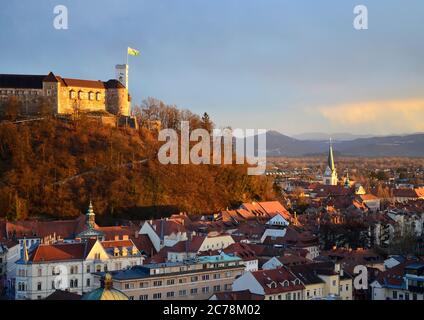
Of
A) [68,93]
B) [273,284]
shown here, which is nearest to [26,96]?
[68,93]

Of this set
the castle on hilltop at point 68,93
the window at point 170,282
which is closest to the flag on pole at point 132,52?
the castle on hilltop at point 68,93

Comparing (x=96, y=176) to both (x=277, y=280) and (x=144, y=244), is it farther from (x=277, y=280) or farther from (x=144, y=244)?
(x=277, y=280)

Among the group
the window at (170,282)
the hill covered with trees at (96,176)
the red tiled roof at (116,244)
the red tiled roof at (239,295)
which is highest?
the hill covered with trees at (96,176)

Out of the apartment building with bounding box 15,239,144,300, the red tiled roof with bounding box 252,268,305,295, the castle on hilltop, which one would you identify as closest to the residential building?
the red tiled roof with bounding box 252,268,305,295

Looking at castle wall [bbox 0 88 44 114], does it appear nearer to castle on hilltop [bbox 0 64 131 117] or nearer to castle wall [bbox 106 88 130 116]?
castle on hilltop [bbox 0 64 131 117]

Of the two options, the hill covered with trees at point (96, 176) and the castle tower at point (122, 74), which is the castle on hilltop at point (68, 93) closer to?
the castle tower at point (122, 74)

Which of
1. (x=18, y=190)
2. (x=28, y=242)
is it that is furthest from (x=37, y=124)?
(x=28, y=242)
